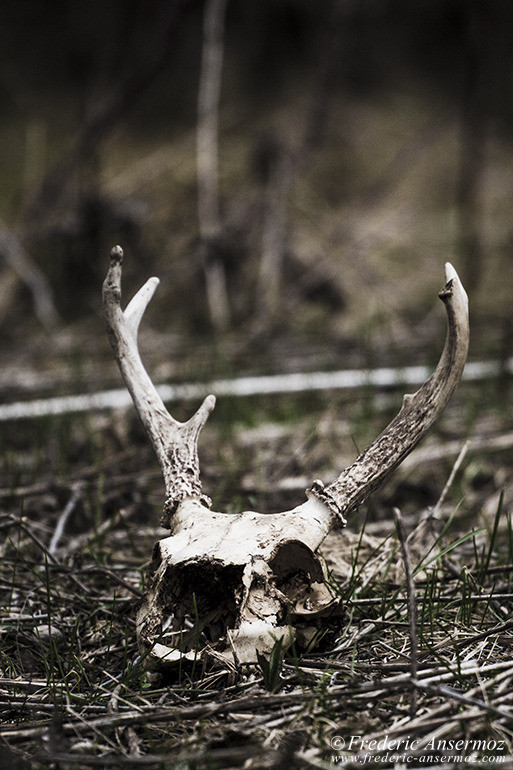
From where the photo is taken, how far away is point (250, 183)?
7.25 m

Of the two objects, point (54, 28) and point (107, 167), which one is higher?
point (54, 28)

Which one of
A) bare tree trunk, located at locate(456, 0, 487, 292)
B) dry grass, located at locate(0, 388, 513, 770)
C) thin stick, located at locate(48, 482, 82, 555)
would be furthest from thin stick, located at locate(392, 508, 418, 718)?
bare tree trunk, located at locate(456, 0, 487, 292)

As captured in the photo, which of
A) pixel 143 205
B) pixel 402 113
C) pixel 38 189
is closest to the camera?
pixel 38 189

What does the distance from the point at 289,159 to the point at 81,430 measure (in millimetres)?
3977

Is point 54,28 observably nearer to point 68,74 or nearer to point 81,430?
point 68,74

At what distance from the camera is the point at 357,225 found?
7480 mm

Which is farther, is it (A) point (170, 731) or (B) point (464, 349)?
(B) point (464, 349)

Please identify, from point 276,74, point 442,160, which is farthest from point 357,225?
point 276,74

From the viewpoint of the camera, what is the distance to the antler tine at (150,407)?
2.01 meters

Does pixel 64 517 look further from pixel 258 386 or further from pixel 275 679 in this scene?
pixel 258 386

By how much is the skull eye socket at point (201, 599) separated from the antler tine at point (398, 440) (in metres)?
0.32

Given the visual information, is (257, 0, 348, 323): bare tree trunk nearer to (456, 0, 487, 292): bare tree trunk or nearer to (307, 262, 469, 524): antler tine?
(456, 0, 487, 292): bare tree trunk

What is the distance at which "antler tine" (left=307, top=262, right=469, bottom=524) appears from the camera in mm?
1845

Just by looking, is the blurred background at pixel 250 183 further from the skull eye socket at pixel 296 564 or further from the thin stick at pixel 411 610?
the thin stick at pixel 411 610
